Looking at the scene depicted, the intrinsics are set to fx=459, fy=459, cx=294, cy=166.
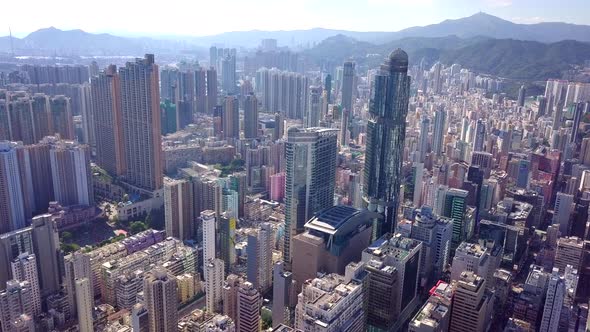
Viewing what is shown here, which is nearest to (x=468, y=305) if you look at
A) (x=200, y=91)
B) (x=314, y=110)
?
(x=314, y=110)

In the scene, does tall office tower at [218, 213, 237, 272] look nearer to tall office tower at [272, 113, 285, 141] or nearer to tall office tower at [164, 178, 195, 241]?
tall office tower at [164, 178, 195, 241]

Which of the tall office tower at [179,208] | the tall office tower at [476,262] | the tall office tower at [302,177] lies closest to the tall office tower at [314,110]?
the tall office tower at [179,208]

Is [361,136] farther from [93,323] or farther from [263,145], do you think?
[93,323]

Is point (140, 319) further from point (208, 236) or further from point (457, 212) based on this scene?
point (457, 212)

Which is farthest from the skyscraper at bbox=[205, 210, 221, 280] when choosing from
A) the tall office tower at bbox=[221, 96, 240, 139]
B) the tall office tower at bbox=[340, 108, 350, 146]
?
the tall office tower at bbox=[221, 96, 240, 139]

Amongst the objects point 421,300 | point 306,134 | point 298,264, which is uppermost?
point 306,134

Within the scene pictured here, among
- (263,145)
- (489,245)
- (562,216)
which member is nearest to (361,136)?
(263,145)
